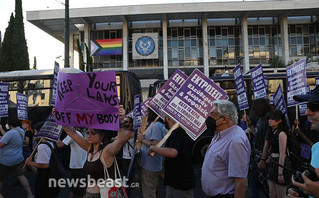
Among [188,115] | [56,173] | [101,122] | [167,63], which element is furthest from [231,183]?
[167,63]

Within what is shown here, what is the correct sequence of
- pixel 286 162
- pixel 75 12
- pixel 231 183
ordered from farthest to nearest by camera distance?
pixel 75 12
pixel 286 162
pixel 231 183

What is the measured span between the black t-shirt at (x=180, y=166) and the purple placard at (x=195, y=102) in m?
0.17

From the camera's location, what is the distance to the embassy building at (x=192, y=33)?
28.7 m

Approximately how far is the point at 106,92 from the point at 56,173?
5.96 ft

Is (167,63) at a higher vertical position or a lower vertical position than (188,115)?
higher

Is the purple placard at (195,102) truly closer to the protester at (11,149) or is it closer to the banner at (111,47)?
the protester at (11,149)

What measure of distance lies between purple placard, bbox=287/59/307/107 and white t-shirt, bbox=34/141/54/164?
4.05m

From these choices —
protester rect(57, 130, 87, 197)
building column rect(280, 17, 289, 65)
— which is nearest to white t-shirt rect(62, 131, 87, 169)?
protester rect(57, 130, 87, 197)

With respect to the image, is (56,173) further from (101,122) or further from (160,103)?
(160,103)

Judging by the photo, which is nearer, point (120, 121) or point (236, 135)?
point (236, 135)

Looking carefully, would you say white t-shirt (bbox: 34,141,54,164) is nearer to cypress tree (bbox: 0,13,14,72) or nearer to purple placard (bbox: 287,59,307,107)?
purple placard (bbox: 287,59,307,107)

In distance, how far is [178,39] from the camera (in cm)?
3073

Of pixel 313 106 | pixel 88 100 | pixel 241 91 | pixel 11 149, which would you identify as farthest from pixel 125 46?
pixel 313 106

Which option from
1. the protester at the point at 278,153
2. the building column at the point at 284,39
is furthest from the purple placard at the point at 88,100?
the building column at the point at 284,39
